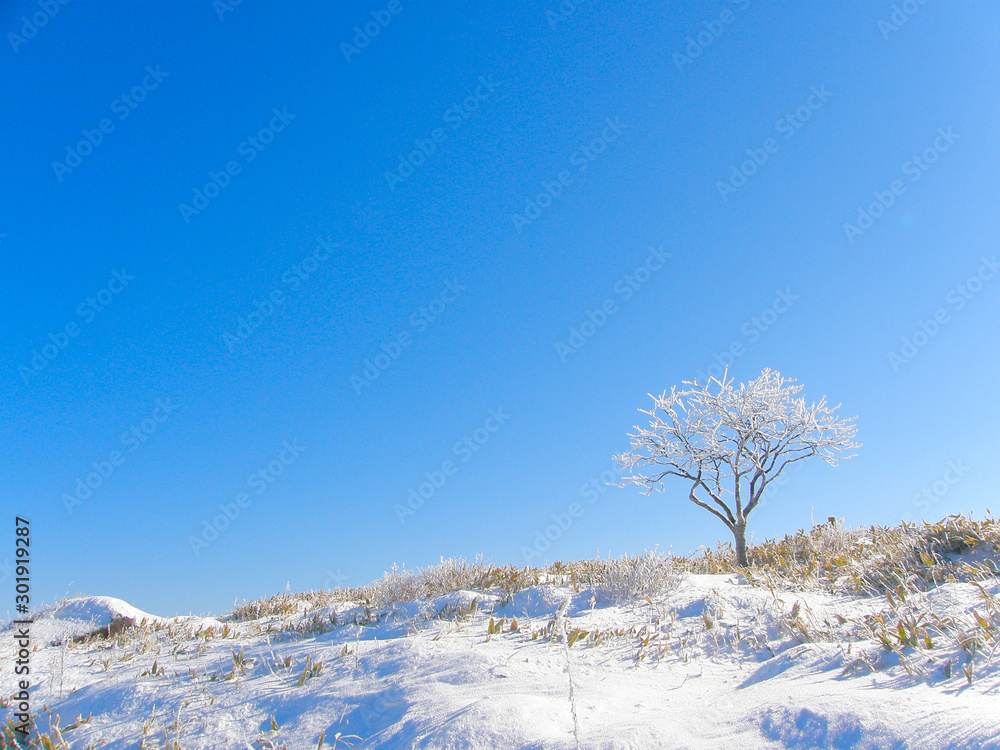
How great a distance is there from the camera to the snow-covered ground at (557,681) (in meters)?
3.67

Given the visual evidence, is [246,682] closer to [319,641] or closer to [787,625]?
[319,641]

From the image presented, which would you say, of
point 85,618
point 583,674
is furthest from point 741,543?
point 85,618

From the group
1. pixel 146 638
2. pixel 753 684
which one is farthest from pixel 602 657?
pixel 146 638

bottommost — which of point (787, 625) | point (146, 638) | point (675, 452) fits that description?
point (787, 625)

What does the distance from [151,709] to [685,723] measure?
5019mm

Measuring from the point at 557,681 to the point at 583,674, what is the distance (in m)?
0.39

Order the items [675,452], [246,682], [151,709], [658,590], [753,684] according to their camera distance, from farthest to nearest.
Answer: [675,452]
[658,590]
[246,682]
[151,709]
[753,684]

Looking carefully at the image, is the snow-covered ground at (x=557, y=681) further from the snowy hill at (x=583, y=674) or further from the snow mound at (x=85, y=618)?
the snow mound at (x=85, y=618)

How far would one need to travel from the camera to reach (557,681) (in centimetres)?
495

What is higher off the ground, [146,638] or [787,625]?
[146,638]

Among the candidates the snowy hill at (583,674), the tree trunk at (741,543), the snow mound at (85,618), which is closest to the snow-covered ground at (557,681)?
the snowy hill at (583,674)

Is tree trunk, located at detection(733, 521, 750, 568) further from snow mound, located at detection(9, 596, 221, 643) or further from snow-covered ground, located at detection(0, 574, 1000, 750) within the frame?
snow mound, located at detection(9, 596, 221, 643)

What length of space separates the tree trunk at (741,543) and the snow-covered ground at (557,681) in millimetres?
3905

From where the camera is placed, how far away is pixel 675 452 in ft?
46.8
